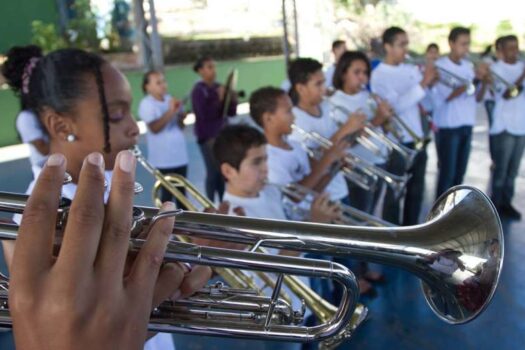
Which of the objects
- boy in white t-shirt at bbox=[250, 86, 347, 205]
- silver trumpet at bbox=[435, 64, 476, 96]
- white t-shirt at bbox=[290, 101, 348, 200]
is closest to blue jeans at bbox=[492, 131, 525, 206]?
silver trumpet at bbox=[435, 64, 476, 96]

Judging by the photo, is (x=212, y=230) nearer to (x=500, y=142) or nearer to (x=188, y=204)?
(x=188, y=204)

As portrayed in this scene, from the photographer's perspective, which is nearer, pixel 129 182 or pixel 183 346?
pixel 129 182

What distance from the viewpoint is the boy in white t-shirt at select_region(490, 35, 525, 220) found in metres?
3.24

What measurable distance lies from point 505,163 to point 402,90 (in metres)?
0.97

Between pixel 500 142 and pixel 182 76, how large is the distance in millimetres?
6119

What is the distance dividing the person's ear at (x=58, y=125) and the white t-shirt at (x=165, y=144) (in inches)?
83.0

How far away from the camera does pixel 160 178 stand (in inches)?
65.7

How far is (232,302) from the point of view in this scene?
87cm

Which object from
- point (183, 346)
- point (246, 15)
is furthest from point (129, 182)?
point (246, 15)

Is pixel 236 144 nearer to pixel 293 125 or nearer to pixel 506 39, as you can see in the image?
pixel 293 125

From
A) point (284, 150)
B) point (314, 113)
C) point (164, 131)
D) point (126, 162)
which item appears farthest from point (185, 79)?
point (126, 162)

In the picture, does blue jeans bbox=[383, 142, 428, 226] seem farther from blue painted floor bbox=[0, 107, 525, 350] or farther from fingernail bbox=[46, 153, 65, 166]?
fingernail bbox=[46, 153, 65, 166]

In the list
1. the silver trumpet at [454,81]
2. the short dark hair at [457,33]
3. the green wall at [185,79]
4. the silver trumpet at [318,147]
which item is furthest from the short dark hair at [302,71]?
the green wall at [185,79]

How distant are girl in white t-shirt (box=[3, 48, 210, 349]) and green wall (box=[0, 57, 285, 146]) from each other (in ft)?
17.0
